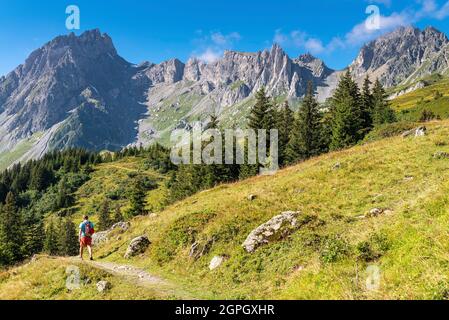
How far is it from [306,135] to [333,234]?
54.4m

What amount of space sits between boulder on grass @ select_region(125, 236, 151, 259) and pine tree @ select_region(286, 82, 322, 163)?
4470 cm

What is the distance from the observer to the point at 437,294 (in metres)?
9.00

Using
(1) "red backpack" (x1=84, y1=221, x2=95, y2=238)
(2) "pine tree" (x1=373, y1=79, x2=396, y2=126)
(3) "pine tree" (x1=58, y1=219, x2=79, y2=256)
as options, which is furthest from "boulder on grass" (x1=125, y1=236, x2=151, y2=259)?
(3) "pine tree" (x1=58, y1=219, x2=79, y2=256)

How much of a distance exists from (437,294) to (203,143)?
68.9 m

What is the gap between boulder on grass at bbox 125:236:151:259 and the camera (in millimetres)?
25281

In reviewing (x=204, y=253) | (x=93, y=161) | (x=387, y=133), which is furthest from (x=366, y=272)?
(x=93, y=161)

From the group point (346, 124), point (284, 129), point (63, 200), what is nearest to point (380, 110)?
point (346, 124)

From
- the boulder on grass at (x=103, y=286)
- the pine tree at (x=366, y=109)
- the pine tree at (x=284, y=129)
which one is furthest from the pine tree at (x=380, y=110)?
the boulder on grass at (x=103, y=286)

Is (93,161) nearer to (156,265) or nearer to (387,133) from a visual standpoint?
(387,133)

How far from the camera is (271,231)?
63.6ft

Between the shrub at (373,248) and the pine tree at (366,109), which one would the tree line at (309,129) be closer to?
the pine tree at (366,109)

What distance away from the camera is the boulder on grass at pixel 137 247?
25.3 meters

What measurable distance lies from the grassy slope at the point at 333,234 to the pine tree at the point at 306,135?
109 ft

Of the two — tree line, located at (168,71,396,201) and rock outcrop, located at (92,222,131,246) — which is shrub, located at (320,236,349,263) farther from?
tree line, located at (168,71,396,201)
